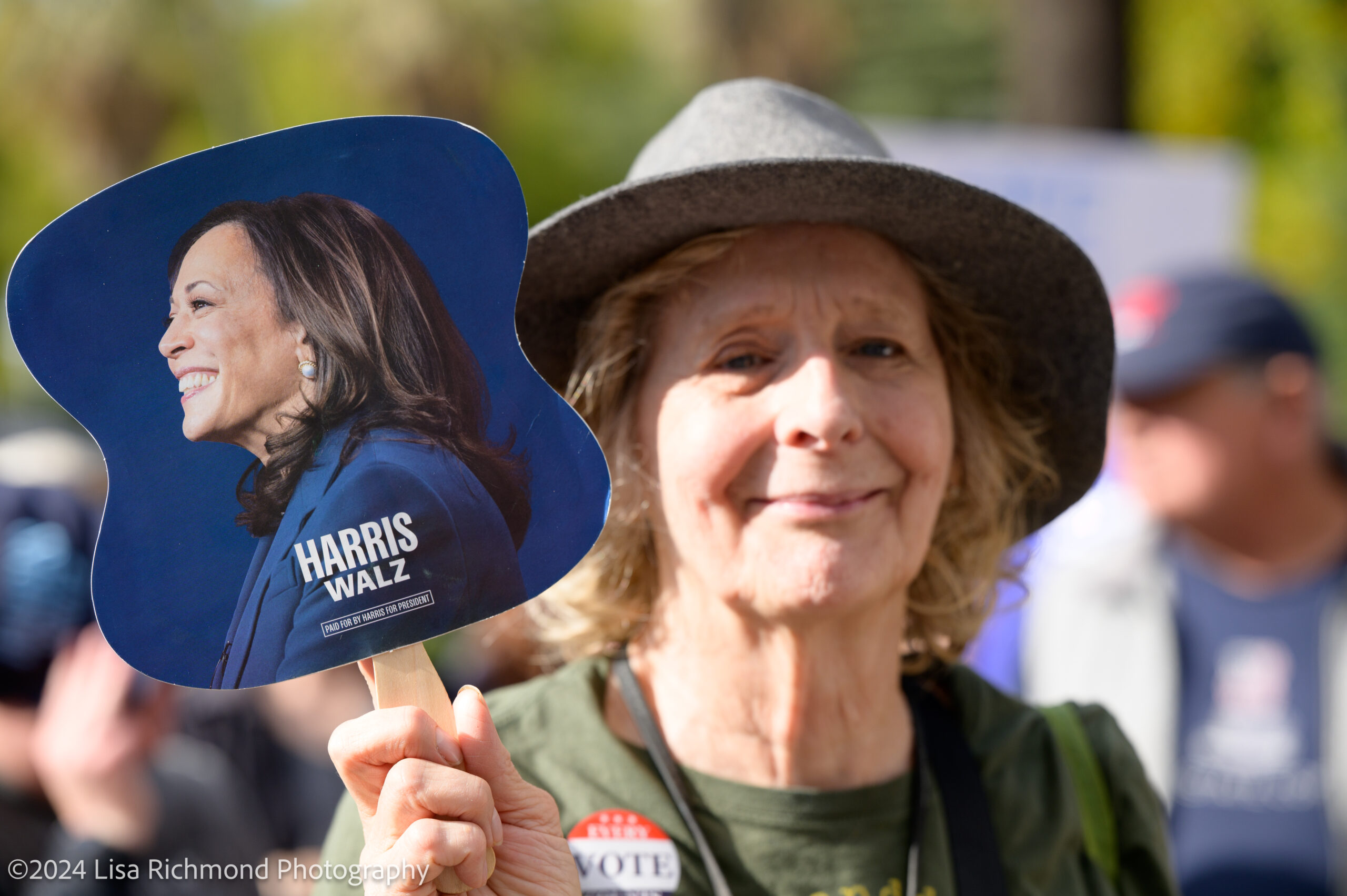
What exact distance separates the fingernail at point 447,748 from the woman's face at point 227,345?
0.39 m

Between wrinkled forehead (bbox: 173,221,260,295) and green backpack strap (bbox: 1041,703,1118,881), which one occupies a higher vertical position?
wrinkled forehead (bbox: 173,221,260,295)

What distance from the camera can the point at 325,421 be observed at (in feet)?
4.39

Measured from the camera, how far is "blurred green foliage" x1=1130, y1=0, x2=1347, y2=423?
518 inches

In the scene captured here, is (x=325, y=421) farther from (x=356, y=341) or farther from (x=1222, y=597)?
(x=1222, y=597)

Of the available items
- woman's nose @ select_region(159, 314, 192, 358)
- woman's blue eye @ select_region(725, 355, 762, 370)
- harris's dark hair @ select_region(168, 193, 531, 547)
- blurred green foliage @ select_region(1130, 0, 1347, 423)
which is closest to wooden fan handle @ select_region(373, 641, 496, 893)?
harris's dark hair @ select_region(168, 193, 531, 547)

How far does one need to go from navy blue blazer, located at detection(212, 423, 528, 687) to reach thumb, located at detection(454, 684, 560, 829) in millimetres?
95

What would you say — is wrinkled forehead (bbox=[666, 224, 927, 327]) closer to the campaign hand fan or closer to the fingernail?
the campaign hand fan

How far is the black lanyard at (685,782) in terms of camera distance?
5.58ft

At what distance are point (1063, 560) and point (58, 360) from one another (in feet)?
9.58

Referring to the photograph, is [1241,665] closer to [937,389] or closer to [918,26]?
[937,389]

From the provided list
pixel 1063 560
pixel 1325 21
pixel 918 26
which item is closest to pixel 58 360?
pixel 1063 560

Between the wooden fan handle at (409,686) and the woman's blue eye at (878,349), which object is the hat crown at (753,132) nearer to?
the woman's blue eye at (878,349)

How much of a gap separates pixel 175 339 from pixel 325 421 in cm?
18

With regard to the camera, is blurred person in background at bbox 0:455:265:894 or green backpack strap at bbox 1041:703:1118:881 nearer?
green backpack strap at bbox 1041:703:1118:881
